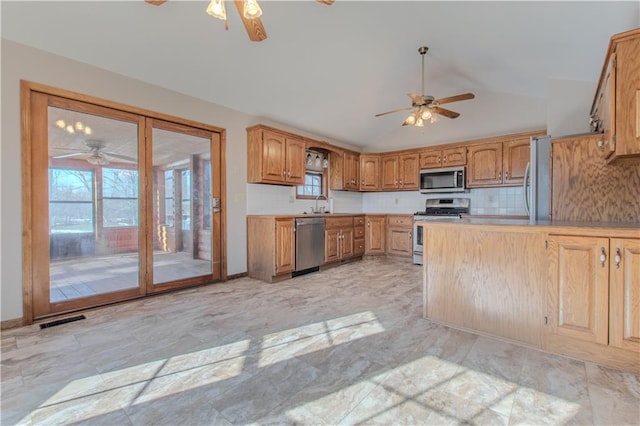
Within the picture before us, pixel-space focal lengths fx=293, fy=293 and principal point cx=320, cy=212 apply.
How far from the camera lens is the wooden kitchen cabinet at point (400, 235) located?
5.64 m

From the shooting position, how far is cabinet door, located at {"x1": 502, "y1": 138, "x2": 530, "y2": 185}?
15.6 feet

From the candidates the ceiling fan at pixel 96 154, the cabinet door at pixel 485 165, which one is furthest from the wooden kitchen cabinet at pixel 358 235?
the ceiling fan at pixel 96 154

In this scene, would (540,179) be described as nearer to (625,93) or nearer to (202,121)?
(625,93)

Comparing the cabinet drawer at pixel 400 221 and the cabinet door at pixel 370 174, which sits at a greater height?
the cabinet door at pixel 370 174

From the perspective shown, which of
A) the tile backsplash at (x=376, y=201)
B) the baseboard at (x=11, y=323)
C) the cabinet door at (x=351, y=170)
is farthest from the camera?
the cabinet door at (x=351, y=170)

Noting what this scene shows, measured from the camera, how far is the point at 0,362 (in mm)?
1938

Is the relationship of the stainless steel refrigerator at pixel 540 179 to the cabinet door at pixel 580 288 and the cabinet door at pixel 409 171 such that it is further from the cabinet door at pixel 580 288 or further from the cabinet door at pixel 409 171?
the cabinet door at pixel 409 171

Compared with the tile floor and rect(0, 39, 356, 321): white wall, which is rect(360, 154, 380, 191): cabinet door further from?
the tile floor

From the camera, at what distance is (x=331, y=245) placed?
16.3ft

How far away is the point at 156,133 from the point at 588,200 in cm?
460

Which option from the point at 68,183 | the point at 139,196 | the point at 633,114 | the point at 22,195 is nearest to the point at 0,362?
the point at 22,195

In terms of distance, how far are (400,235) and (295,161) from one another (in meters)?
2.54

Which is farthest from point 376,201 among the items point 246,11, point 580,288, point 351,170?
point 246,11

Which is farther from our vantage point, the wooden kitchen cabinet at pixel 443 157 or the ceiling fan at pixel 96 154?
the wooden kitchen cabinet at pixel 443 157
